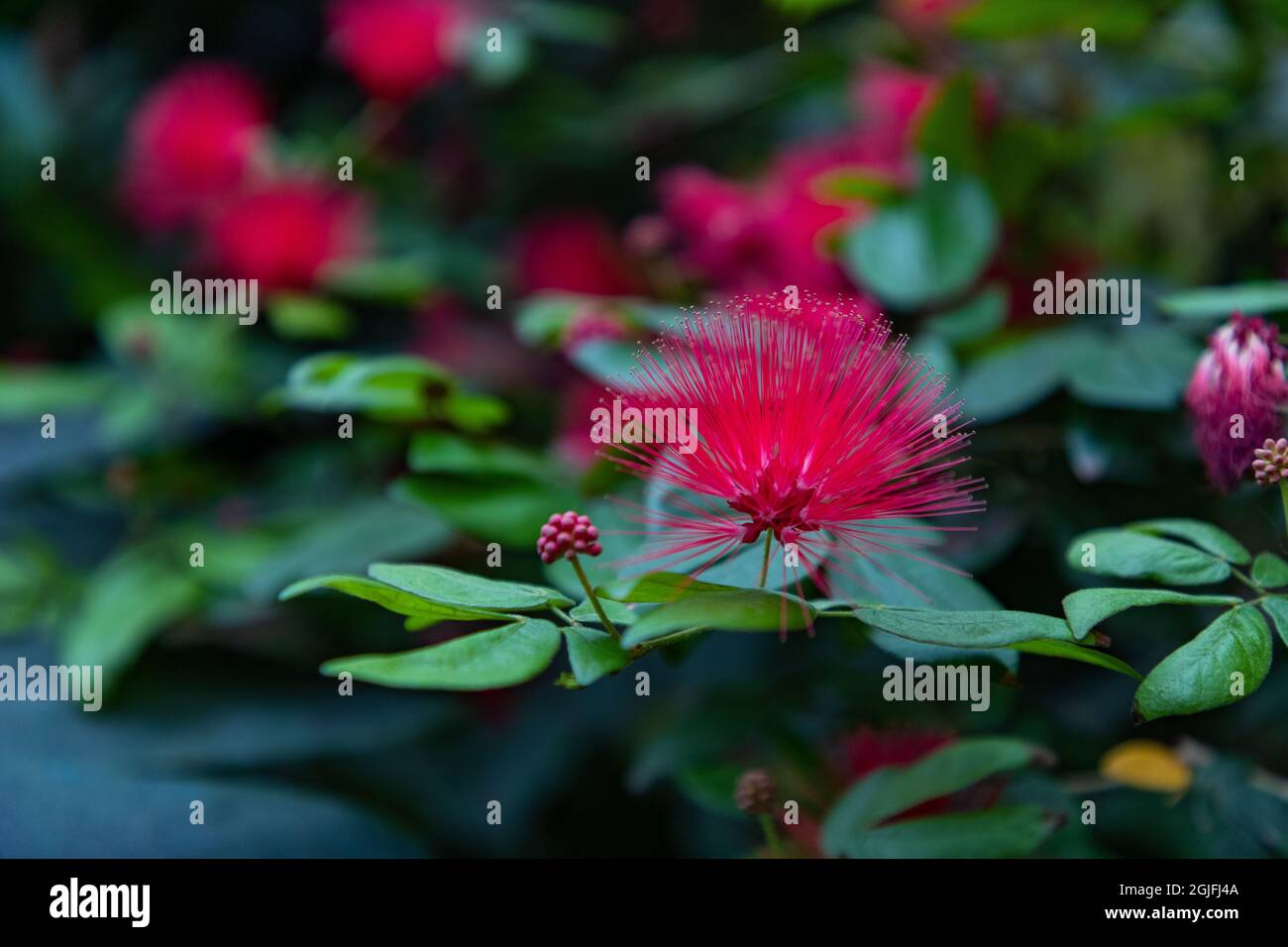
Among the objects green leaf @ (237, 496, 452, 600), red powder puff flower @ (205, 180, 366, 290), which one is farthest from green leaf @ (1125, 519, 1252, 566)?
red powder puff flower @ (205, 180, 366, 290)

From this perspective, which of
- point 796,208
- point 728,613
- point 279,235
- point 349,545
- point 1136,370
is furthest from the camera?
point 279,235

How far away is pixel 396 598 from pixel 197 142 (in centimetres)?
73

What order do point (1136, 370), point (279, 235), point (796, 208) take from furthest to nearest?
point (279, 235) → point (796, 208) → point (1136, 370)

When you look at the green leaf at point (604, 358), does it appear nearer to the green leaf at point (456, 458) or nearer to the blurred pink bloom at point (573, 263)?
the green leaf at point (456, 458)

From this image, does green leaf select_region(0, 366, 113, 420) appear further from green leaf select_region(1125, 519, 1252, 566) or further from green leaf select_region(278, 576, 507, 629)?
green leaf select_region(1125, 519, 1252, 566)

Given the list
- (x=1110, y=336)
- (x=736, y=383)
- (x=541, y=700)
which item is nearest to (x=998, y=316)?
(x=1110, y=336)

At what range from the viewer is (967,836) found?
50 centimetres

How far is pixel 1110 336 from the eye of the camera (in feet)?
2.09

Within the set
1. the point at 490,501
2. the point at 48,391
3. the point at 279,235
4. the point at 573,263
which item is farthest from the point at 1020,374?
the point at 48,391

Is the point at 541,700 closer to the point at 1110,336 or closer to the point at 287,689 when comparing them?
the point at 287,689

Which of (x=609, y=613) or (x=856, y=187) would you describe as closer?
(x=609, y=613)

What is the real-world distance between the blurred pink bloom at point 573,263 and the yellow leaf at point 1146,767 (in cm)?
55

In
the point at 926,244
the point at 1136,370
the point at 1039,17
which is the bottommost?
the point at 1136,370

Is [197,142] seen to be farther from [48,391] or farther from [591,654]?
[591,654]
